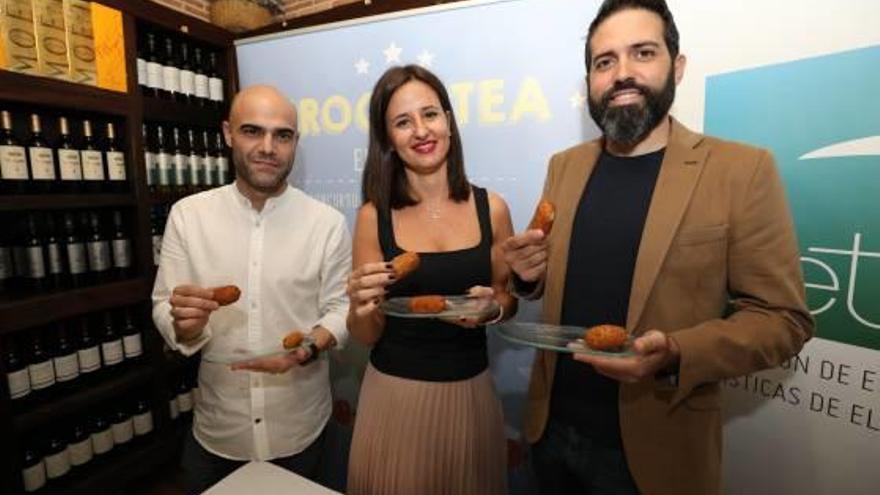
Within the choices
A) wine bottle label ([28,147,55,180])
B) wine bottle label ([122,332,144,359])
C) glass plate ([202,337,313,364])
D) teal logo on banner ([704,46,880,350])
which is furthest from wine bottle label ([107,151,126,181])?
teal logo on banner ([704,46,880,350])

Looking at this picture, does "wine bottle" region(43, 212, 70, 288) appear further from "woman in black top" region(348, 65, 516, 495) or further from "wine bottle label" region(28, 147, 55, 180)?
"woman in black top" region(348, 65, 516, 495)

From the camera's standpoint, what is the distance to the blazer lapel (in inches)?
45.9

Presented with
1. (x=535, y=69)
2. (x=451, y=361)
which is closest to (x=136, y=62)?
(x=535, y=69)

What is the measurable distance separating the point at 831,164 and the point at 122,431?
3.27m

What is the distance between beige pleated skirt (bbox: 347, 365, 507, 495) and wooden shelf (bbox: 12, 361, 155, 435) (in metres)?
1.51

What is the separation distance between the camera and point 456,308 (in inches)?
51.8

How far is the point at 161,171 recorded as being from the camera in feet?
8.20

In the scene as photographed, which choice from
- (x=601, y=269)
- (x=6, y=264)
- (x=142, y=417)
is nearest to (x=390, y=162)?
(x=601, y=269)

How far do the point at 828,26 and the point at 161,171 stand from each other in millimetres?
2920

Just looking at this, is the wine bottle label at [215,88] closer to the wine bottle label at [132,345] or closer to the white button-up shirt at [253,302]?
the white button-up shirt at [253,302]

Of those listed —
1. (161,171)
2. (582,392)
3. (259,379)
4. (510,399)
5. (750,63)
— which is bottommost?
(510,399)

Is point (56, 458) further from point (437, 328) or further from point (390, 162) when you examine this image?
point (390, 162)

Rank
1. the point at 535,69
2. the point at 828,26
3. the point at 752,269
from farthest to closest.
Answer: the point at 535,69 → the point at 828,26 → the point at 752,269

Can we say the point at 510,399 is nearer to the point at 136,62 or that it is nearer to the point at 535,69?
the point at 535,69
